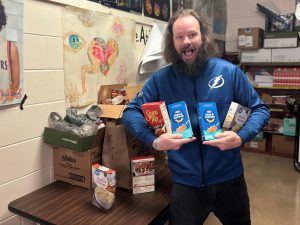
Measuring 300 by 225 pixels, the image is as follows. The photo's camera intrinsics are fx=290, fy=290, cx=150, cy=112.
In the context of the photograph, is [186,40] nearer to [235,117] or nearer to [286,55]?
[235,117]

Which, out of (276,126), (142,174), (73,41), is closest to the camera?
(142,174)

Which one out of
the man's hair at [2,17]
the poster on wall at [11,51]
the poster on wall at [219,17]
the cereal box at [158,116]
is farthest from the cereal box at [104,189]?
the poster on wall at [219,17]

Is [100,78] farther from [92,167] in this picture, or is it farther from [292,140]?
[292,140]

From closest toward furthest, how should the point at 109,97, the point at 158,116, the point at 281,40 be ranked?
the point at 158,116, the point at 109,97, the point at 281,40

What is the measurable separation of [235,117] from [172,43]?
0.54 meters

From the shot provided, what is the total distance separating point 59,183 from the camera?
182 centimetres

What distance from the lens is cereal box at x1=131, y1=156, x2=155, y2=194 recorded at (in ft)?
5.42

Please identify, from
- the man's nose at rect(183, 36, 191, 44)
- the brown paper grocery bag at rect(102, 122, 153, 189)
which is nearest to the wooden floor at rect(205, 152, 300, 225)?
the brown paper grocery bag at rect(102, 122, 153, 189)

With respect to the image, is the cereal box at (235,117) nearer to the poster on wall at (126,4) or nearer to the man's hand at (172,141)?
the man's hand at (172,141)

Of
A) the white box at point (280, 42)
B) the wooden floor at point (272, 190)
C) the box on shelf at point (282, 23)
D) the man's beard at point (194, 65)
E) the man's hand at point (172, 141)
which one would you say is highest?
the box on shelf at point (282, 23)

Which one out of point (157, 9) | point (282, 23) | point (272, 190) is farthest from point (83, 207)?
point (282, 23)

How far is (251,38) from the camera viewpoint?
4414mm

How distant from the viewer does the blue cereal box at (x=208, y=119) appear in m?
1.36

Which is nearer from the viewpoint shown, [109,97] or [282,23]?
[109,97]
